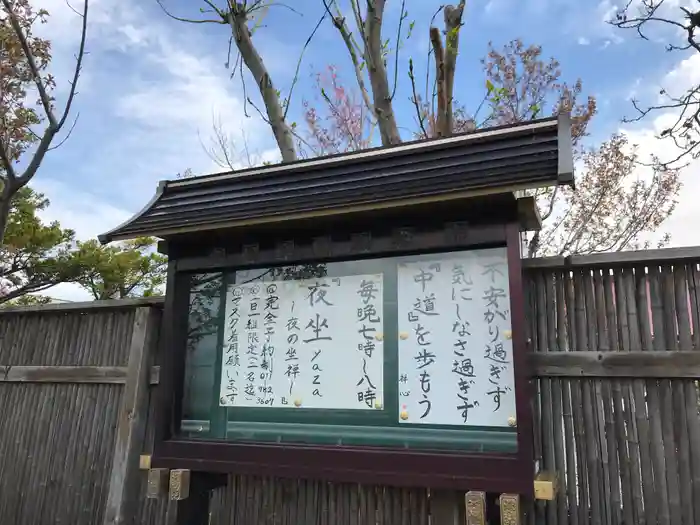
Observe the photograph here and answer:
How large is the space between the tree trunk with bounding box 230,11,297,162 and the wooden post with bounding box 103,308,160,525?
2762 mm

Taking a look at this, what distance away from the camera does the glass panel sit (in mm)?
2762

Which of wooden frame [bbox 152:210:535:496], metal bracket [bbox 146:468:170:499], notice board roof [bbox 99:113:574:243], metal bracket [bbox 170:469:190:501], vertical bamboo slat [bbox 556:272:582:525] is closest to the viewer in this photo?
wooden frame [bbox 152:210:535:496]

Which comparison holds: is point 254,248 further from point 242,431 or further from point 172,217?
point 242,431

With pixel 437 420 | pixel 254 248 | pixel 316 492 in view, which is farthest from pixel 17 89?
pixel 437 420

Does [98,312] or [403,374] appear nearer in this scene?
[403,374]

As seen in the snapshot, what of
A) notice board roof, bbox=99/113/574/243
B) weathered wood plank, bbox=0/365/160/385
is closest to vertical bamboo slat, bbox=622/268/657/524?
notice board roof, bbox=99/113/574/243

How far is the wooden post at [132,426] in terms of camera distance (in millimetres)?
3752

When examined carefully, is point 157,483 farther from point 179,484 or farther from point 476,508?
point 476,508

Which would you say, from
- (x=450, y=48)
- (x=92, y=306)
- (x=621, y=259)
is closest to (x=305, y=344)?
(x=621, y=259)

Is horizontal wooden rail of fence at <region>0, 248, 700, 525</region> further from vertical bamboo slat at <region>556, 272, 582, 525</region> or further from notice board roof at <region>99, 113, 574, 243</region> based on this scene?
notice board roof at <region>99, 113, 574, 243</region>

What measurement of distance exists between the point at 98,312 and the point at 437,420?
3.04m

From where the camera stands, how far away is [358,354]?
303cm

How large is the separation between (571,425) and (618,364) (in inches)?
16.4

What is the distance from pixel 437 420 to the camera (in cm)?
277
